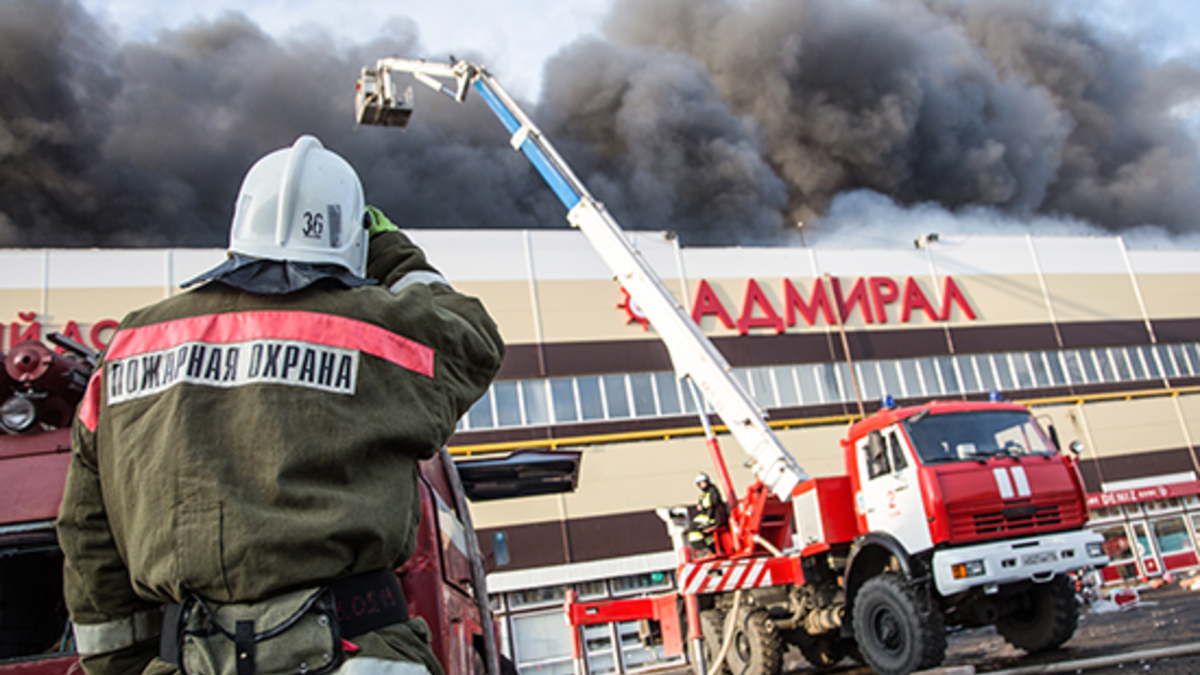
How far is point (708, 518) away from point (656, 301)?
9.41ft

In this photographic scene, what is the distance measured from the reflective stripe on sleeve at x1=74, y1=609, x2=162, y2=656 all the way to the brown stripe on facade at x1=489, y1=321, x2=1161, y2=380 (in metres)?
16.1

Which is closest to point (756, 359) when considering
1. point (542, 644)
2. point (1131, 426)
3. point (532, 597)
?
point (532, 597)

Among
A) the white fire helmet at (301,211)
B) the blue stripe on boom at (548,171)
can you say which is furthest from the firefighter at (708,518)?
the white fire helmet at (301,211)

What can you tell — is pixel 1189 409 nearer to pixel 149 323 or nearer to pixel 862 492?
pixel 862 492

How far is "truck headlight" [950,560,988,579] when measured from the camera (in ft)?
20.9

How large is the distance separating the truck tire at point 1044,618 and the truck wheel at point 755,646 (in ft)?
6.73

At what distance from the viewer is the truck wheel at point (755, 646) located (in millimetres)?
7738

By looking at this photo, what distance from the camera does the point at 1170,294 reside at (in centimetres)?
2411

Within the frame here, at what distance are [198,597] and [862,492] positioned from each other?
7.20 meters

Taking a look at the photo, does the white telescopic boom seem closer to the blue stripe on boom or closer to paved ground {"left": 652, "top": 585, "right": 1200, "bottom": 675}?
the blue stripe on boom

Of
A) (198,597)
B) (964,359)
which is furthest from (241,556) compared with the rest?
(964,359)

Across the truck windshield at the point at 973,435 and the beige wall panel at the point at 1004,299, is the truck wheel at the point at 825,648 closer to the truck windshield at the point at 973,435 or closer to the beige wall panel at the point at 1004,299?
the truck windshield at the point at 973,435

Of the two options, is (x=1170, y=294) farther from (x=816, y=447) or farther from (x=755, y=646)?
(x=755, y=646)

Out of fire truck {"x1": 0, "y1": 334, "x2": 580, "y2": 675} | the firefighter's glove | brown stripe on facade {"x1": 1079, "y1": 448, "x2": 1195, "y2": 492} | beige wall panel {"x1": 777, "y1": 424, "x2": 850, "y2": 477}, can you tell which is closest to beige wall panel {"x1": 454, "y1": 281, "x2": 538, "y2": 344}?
beige wall panel {"x1": 777, "y1": 424, "x2": 850, "y2": 477}
